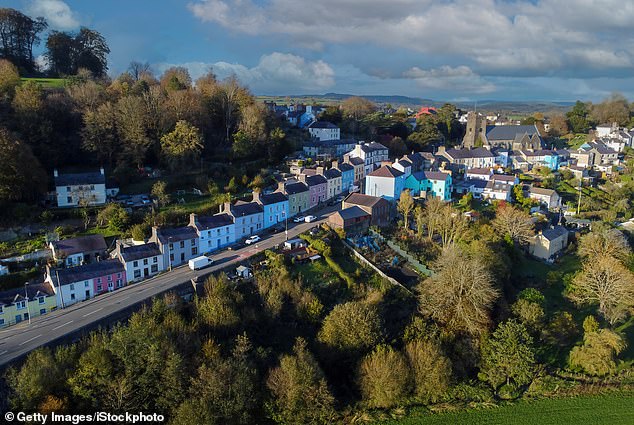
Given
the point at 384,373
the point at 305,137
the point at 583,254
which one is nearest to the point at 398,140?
the point at 305,137

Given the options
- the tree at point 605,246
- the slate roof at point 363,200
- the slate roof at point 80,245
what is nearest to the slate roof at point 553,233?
the tree at point 605,246

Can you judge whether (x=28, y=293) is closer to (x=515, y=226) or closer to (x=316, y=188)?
(x=316, y=188)

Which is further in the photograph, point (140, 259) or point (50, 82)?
point (50, 82)

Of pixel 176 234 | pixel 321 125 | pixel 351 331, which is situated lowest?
pixel 351 331

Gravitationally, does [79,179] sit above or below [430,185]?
above

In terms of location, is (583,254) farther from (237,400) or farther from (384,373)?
(237,400)

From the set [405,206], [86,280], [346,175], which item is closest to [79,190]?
[86,280]
